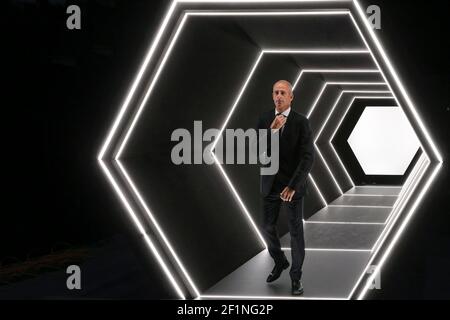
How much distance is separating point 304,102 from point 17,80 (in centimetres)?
541

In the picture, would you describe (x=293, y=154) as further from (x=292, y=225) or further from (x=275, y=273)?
(x=275, y=273)

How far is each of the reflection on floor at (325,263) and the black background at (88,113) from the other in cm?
61

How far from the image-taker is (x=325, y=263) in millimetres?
6723

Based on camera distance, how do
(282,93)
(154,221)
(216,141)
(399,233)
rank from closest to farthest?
(399,233) → (154,221) → (282,93) → (216,141)

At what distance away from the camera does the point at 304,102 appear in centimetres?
1127

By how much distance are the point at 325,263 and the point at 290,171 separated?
1827 mm

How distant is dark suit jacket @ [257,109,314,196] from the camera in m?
5.09

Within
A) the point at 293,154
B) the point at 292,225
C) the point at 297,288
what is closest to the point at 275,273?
the point at 297,288

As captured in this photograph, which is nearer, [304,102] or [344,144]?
[304,102]

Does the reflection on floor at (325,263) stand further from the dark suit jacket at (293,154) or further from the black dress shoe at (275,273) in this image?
the dark suit jacket at (293,154)

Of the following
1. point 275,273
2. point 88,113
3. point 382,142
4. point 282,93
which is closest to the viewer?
point 282,93

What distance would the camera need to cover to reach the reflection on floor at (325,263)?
17.7ft
